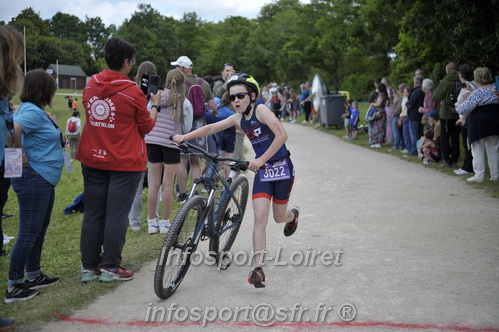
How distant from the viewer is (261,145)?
577cm

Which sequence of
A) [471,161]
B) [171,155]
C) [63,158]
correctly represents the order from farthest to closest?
[471,161], [171,155], [63,158]

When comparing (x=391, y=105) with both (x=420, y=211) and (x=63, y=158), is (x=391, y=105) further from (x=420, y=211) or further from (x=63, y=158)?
(x=63, y=158)

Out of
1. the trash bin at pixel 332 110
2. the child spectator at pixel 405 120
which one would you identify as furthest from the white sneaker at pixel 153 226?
the trash bin at pixel 332 110

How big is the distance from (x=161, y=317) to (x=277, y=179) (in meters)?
1.75

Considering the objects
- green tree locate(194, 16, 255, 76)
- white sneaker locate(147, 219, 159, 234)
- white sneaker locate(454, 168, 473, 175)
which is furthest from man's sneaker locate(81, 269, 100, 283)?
green tree locate(194, 16, 255, 76)

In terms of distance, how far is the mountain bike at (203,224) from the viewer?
16.9ft

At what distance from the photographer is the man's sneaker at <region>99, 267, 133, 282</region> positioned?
573 cm

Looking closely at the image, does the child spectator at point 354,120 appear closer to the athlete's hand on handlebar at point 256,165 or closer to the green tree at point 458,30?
the green tree at point 458,30

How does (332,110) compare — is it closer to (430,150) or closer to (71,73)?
(430,150)

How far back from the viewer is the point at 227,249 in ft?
22.2

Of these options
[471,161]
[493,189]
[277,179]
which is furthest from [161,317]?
[471,161]

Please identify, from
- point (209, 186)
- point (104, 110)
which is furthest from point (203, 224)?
point (104, 110)

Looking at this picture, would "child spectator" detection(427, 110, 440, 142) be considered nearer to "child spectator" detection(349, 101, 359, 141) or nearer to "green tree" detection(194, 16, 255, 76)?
"child spectator" detection(349, 101, 359, 141)

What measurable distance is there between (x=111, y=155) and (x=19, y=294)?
4.85ft
